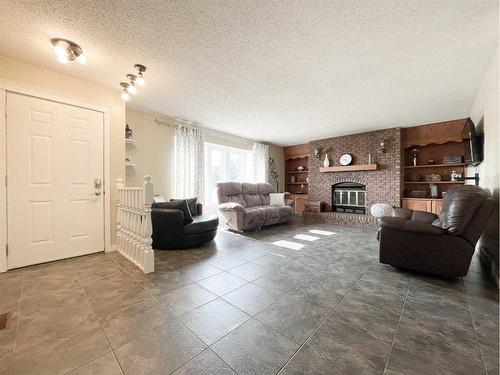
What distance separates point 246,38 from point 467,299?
10.1 ft

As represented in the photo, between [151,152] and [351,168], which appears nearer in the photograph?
[151,152]

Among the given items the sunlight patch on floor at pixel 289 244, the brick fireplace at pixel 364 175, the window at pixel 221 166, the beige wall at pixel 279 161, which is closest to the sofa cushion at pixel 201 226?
the sunlight patch on floor at pixel 289 244

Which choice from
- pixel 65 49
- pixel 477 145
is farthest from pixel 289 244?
pixel 65 49

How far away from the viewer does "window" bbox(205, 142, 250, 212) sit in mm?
5355

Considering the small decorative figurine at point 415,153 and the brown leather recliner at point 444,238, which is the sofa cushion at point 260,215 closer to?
the brown leather recliner at point 444,238

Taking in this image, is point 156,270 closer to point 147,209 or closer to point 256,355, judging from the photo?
point 147,209

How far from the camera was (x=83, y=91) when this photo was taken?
285cm

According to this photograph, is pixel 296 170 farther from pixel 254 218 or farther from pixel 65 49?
pixel 65 49

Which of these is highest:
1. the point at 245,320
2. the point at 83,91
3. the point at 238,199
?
the point at 83,91

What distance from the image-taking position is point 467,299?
1.80 metres

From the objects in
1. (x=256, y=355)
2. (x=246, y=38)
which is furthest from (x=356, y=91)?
(x=256, y=355)

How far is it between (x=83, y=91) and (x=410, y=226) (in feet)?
14.4

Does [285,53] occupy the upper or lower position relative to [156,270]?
upper

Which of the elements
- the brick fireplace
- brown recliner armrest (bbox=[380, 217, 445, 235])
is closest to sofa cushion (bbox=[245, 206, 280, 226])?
the brick fireplace
